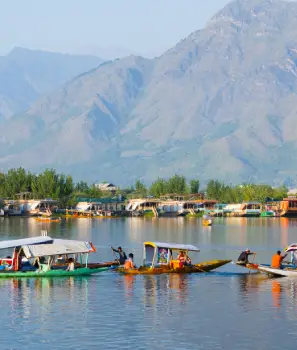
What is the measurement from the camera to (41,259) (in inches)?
2645

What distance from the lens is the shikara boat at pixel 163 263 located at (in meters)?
67.9

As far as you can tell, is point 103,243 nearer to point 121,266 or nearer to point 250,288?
point 121,266

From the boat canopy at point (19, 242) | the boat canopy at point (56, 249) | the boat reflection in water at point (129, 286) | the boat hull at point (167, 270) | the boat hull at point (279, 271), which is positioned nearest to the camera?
the boat reflection in water at point (129, 286)

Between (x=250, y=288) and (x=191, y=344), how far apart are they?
60.6 feet

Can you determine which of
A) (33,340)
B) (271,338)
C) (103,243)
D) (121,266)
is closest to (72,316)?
(33,340)

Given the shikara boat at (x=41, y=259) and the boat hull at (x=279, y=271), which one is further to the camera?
the boat hull at (x=279, y=271)

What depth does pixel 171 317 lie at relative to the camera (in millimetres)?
49469

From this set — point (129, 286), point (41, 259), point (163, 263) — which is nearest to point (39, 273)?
point (41, 259)

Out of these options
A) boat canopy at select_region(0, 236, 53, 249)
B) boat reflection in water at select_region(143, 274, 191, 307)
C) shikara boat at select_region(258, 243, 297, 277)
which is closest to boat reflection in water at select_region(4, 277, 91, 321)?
boat canopy at select_region(0, 236, 53, 249)

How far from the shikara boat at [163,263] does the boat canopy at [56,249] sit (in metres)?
4.08

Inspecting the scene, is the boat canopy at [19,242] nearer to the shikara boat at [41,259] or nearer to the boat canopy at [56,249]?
the shikara boat at [41,259]

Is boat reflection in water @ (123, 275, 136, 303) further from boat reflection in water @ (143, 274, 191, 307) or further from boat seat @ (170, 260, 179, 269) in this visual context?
boat seat @ (170, 260, 179, 269)

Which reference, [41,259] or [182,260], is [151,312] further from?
[41,259]

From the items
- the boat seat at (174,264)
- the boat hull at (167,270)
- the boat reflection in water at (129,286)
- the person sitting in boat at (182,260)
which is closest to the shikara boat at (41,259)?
the boat hull at (167,270)
